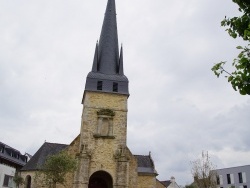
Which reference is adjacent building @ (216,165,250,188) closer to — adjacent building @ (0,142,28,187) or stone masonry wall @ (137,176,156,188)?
stone masonry wall @ (137,176,156,188)

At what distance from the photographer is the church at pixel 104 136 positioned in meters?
26.6

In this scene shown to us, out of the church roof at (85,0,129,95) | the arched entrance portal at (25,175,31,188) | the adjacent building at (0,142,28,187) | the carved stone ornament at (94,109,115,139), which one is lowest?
the arched entrance portal at (25,175,31,188)

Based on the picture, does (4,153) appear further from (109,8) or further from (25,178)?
(109,8)

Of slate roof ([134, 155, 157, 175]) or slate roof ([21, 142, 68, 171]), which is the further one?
slate roof ([134, 155, 157, 175])

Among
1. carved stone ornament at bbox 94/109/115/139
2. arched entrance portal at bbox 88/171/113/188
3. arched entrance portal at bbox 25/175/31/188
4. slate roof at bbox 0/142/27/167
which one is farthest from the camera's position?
slate roof at bbox 0/142/27/167

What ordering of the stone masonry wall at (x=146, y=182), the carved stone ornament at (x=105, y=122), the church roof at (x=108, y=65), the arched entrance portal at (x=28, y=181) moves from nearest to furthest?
the carved stone ornament at (x=105, y=122)
the church roof at (x=108, y=65)
the arched entrance portal at (x=28, y=181)
the stone masonry wall at (x=146, y=182)

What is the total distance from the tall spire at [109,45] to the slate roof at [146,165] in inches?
456

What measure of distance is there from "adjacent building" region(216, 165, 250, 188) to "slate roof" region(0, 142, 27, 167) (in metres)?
28.3

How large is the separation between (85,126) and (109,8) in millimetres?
14234

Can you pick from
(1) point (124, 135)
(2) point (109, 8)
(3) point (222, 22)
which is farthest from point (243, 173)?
(3) point (222, 22)

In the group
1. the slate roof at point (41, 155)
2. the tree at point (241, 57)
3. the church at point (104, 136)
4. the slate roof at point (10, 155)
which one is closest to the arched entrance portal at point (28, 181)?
the church at point (104, 136)

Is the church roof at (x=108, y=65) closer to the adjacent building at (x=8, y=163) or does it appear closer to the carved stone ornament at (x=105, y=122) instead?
the carved stone ornament at (x=105, y=122)

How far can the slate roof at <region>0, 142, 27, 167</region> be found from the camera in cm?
3708

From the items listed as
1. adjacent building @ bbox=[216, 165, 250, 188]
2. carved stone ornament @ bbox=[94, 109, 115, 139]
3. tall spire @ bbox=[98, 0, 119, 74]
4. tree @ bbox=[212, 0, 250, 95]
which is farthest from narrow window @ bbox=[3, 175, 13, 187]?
tree @ bbox=[212, 0, 250, 95]
